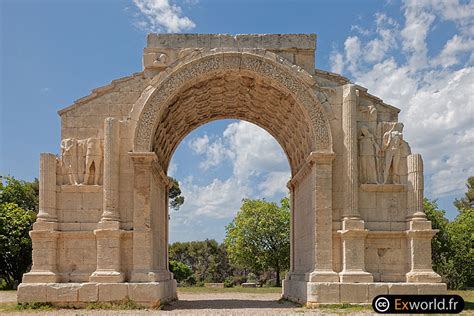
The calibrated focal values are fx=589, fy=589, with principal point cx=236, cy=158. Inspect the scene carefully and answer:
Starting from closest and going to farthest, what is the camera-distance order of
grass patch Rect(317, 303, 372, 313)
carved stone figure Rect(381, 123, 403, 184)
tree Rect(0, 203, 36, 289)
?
grass patch Rect(317, 303, 372, 313), carved stone figure Rect(381, 123, 403, 184), tree Rect(0, 203, 36, 289)

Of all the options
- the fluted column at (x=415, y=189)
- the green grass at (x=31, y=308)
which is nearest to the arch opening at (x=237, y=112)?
the fluted column at (x=415, y=189)

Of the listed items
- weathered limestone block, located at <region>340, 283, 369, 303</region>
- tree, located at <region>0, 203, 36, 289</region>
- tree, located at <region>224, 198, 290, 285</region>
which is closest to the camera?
weathered limestone block, located at <region>340, 283, 369, 303</region>

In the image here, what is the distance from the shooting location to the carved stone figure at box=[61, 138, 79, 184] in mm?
18359

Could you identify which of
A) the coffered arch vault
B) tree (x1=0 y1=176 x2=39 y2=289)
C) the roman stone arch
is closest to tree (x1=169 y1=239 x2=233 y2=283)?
tree (x1=0 y1=176 x2=39 y2=289)

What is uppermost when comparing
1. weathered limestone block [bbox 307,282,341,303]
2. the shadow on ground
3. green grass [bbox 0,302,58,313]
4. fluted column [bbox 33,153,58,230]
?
fluted column [bbox 33,153,58,230]

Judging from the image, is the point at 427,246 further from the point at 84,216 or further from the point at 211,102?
the point at 84,216

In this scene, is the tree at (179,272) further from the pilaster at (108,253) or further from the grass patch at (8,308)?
the pilaster at (108,253)

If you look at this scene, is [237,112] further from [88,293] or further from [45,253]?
[88,293]

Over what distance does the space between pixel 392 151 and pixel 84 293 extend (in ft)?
33.9

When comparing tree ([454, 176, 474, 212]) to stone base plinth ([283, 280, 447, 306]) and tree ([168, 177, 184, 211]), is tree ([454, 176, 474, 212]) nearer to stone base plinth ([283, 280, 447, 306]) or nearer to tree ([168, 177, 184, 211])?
tree ([168, 177, 184, 211])

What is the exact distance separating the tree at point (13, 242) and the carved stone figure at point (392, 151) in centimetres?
2281

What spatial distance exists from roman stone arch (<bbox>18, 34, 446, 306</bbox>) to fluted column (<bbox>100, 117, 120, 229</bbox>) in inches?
1.3

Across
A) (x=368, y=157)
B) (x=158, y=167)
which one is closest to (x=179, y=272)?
(x=158, y=167)

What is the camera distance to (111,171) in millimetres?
18141
